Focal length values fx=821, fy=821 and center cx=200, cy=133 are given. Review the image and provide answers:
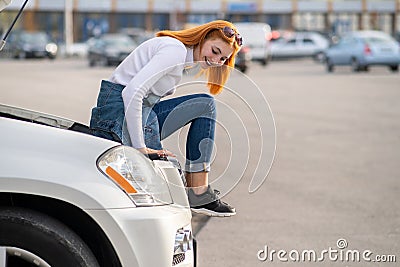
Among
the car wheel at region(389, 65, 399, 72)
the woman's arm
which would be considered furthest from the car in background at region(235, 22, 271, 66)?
the woman's arm

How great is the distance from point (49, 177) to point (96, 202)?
219mm

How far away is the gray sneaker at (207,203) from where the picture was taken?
4.59 meters

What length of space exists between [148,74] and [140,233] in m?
1.14

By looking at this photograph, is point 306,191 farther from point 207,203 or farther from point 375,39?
point 375,39

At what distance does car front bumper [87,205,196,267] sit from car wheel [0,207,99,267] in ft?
0.52

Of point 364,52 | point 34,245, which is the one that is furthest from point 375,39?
point 34,245

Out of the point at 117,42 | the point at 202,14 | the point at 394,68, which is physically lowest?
the point at 394,68

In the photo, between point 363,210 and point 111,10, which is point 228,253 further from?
point 111,10

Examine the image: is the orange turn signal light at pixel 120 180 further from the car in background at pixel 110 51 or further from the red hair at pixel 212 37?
the car in background at pixel 110 51

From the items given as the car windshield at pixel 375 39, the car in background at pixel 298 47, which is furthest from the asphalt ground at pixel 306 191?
the car in background at pixel 298 47

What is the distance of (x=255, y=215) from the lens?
700cm

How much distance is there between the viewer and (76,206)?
343 centimetres

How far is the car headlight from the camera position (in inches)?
137

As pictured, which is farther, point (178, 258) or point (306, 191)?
point (306, 191)
